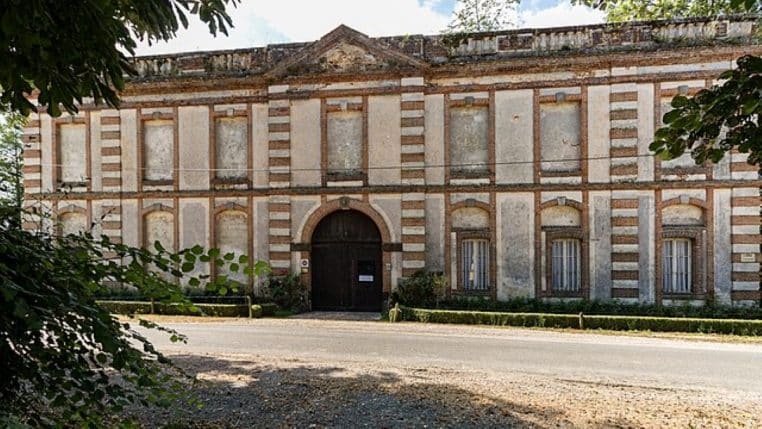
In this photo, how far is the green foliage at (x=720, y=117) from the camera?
2.44m

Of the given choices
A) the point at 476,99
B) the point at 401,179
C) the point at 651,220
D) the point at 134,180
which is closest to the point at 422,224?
the point at 401,179

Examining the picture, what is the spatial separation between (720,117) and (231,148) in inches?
660

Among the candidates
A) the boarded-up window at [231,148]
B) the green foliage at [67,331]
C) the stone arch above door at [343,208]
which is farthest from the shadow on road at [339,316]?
the green foliage at [67,331]

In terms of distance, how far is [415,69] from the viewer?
1602cm

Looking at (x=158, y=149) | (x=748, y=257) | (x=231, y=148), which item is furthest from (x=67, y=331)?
(x=748, y=257)

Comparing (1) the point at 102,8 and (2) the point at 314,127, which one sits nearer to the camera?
(1) the point at 102,8

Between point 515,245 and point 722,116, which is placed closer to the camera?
point 722,116

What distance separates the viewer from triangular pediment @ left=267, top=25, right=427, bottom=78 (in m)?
16.2

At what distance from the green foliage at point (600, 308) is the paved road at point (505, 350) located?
227 centimetres

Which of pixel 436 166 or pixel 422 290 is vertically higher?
pixel 436 166

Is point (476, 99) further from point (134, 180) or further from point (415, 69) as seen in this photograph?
point (134, 180)

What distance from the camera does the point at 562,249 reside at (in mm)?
15805

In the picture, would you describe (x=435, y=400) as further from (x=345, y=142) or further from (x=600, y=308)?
(x=345, y=142)

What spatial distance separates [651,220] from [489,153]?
553 centimetres
